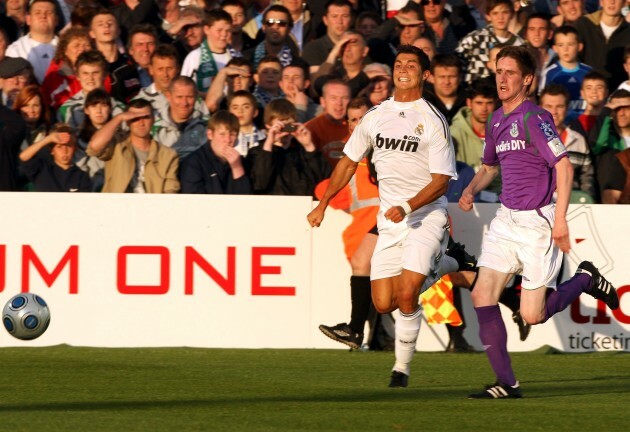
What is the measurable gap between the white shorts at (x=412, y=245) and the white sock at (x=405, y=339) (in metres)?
0.35

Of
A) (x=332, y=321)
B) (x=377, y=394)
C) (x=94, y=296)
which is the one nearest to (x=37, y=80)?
(x=94, y=296)

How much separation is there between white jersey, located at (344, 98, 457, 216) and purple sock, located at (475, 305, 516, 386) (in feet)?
3.55

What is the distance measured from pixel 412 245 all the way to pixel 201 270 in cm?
342

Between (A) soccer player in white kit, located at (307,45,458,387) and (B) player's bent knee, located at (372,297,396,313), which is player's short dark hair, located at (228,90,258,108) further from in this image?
(B) player's bent knee, located at (372,297,396,313)

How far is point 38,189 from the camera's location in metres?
13.8

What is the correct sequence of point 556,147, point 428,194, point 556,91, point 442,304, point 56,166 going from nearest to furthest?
point 556,147 → point 428,194 → point 442,304 → point 56,166 → point 556,91

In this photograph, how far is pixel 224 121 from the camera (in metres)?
13.8

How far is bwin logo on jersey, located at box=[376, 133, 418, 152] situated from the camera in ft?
34.4

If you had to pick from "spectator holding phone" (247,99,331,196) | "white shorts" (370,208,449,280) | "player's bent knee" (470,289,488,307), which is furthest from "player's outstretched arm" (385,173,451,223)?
"spectator holding phone" (247,99,331,196)

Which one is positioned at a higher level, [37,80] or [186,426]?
[37,80]

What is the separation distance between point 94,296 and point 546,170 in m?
5.00

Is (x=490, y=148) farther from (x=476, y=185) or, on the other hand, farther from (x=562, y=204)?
(x=562, y=204)

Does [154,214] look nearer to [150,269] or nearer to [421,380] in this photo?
[150,269]

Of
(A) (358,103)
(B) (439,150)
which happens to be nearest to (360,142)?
(B) (439,150)
